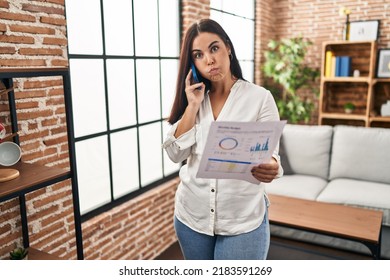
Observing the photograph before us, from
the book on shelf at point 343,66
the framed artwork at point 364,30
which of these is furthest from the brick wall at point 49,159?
the framed artwork at point 364,30

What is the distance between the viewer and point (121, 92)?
2.56 meters

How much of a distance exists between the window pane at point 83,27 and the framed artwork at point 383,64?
337cm

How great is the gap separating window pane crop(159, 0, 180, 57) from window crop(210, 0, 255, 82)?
76 centimetres

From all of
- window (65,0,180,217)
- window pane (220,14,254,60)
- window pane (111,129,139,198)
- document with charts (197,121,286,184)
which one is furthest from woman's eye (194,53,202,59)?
window pane (220,14,254,60)

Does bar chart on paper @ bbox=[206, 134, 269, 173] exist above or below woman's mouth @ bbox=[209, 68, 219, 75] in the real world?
below

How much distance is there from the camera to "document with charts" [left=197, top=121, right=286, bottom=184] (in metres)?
1.12

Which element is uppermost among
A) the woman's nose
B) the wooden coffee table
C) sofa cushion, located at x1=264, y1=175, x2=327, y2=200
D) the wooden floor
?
the woman's nose

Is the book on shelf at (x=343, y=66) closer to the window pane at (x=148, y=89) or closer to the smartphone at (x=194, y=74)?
the window pane at (x=148, y=89)

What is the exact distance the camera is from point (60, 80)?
1.96m

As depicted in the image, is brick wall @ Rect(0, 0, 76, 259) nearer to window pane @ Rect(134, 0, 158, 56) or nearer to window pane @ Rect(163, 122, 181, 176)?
window pane @ Rect(134, 0, 158, 56)

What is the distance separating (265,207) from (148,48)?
71.5 inches

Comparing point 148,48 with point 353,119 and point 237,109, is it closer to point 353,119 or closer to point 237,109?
point 237,109

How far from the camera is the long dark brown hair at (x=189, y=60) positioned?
1313 millimetres
